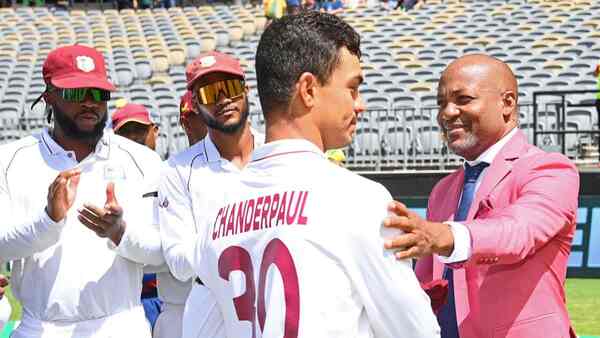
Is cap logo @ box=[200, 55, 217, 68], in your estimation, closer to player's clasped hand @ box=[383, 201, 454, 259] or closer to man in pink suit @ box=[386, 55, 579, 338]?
man in pink suit @ box=[386, 55, 579, 338]

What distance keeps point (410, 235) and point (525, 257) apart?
0.86m

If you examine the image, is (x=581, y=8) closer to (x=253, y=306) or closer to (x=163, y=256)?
(x=163, y=256)

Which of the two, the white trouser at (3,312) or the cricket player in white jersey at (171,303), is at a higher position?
the white trouser at (3,312)

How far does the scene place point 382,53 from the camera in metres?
19.6

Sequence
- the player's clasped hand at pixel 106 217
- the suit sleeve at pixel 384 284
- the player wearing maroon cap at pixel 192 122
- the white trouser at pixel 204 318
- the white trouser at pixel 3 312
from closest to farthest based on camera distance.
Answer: the suit sleeve at pixel 384 284
the white trouser at pixel 204 318
the player's clasped hand at pixel 106 217
the white trouser at pixel 3 312
the player wearing maroon cap at pixel 192 122

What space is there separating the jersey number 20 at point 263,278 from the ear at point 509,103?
1.28 metres

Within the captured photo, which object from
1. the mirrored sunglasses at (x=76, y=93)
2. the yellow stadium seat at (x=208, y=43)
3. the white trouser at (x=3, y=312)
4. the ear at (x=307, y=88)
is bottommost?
the yellow stadium seat at (x=208, y=43)

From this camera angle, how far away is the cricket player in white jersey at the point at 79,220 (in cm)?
395

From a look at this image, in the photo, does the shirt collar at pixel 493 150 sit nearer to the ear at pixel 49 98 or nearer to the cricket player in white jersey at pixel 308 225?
the cricket player in white jersey at pixel 308 225

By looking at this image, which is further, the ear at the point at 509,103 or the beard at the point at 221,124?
the beard at the point at 221,124

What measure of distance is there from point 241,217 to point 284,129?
24 centimetres

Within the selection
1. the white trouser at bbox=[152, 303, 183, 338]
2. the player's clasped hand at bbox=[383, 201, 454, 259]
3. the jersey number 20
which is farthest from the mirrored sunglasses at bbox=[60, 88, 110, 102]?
the player's clasped hand at bbox=[383, 201, 454, 259]

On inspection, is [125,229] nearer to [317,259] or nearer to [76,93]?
[76,93]

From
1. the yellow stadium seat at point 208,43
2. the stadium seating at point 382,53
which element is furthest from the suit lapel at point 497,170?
the yellow stadium seat at point 208,43
